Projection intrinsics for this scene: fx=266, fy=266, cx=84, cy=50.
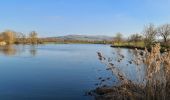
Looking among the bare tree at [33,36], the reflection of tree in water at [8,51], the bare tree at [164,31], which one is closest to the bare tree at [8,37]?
the bare tree at [33,36]

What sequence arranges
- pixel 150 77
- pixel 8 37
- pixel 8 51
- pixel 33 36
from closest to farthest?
pixel 150 77 < pixel 8 51 < pixel 8 37 < pixel 33 36

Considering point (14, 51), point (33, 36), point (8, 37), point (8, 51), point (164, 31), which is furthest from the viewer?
point (33, 36)

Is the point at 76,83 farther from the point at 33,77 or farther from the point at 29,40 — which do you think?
the point at 29,40

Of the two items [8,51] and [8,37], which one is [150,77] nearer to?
[8,51]

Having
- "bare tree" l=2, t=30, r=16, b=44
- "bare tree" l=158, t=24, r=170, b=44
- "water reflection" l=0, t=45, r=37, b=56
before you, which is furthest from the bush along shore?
"bare tree" l=2, t=30, r=16, b=44

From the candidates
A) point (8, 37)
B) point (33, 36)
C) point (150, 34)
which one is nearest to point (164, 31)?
point (150, 34)

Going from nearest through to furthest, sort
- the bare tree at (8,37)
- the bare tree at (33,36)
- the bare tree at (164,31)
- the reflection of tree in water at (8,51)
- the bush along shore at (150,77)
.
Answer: the bush along shore at (150,77) < the reflection of tree in water at (8,51) < the bare tree at (164,31) < the bare tree at (8,37) < the bare tree at (33,36)

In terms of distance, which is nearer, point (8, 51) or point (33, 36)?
point (8, 51)

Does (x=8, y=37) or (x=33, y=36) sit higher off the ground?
(x=33, y=36)

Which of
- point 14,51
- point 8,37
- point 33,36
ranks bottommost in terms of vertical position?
point 14,51

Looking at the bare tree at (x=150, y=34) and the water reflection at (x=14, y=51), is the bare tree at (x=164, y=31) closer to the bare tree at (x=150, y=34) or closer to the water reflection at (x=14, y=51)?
the bare tree at (x=150, y=34)

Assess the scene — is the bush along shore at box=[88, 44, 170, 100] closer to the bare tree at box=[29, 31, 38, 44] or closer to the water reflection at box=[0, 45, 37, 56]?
the water reflection at box=[0, 45, 37, 56]

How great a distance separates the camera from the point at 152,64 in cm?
686

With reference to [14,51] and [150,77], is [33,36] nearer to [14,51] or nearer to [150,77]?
[14,51]
